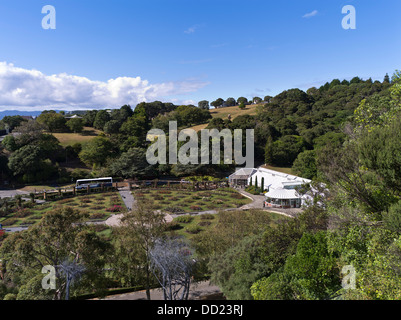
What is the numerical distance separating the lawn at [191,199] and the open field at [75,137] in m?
25.2

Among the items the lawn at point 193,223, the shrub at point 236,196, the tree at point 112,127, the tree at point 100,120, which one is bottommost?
the lawn at point 193,223

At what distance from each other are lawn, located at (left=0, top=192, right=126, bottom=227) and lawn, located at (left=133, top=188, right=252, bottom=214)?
345 cm

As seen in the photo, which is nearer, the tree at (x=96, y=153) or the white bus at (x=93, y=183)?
the white bus at (x=93, y=183)

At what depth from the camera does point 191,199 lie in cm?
2978

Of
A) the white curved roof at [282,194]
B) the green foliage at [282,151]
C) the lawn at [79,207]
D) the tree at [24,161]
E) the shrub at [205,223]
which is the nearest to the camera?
the shrub at [205,223]

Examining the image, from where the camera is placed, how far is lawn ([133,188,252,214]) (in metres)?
26.3

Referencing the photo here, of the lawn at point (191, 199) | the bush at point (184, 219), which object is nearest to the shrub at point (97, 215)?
the lawn at point (191, 199)

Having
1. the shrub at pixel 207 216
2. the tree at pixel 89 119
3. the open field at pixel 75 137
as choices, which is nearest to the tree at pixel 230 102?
the tree at pixel 89 119

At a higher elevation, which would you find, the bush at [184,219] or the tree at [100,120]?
the tree at [100,120]

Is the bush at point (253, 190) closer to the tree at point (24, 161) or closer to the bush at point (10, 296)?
Result: the bush at point (10, 296)

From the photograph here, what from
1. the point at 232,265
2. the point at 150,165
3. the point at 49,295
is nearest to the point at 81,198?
the point at 150,165

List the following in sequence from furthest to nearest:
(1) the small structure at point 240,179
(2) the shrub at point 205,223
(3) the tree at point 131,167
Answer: (3) the tree at point 131,167
(1) the small structure at point 240,179
(2) the shrub at point 205,223

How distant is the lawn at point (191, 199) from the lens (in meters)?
26.3
